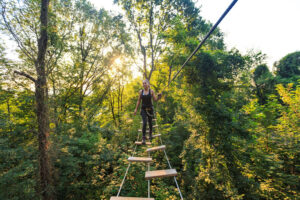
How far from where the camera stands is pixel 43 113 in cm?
401

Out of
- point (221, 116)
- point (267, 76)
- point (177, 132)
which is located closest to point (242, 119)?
point (221, 116)

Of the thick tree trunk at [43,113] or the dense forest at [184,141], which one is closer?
the dense forest at [184,141]

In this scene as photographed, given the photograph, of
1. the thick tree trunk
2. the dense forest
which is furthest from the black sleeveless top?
the thick tree trunk

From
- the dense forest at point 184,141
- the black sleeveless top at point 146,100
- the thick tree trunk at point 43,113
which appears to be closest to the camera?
the dense forest at point 184,141

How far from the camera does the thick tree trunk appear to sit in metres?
3.90

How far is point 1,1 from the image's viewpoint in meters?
3.97

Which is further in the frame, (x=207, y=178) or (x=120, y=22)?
(x=120, y=22)

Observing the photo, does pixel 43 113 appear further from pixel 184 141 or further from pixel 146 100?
pixel 184 141

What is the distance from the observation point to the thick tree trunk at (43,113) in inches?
153

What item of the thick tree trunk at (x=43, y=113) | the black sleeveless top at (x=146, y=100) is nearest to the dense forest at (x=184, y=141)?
the thick tree trunk at (x=43, y=113)

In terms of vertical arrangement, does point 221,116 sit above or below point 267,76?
below

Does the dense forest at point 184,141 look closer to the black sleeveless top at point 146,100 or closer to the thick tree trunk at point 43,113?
the thick tree trunk at point 43,113

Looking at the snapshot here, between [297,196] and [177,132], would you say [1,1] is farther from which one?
[297,196]

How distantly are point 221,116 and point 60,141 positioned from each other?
5292mm
